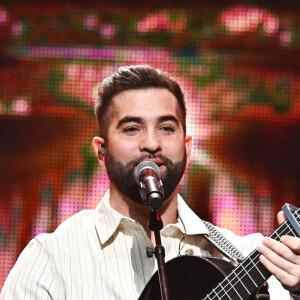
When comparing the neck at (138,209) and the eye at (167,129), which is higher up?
the eye at (167,129)

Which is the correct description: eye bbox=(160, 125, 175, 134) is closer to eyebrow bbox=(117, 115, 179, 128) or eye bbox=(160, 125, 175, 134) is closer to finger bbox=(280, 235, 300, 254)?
eyebrow bbox=(117, 115, 179, 128)

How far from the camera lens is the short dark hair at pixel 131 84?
3055 mm

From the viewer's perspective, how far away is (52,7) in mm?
4664

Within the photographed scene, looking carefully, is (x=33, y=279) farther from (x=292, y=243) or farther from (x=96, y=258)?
(x=292, y=243)

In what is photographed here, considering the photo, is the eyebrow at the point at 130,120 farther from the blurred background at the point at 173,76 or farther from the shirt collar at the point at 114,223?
the blurred background at the point at 173,76

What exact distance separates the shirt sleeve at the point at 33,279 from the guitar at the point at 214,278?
38 cm

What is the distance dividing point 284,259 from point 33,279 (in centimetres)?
100

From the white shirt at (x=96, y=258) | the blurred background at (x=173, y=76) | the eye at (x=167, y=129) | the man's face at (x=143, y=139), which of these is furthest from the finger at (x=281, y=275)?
the blurred background at (x=173, y=76)

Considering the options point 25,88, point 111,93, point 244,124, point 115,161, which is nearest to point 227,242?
point 115,161

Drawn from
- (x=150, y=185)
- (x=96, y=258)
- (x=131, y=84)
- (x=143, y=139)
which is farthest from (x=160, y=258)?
(x=131, y=84)

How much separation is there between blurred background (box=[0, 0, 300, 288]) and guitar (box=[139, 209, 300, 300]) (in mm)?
2033

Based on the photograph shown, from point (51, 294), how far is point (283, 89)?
2.64 metres

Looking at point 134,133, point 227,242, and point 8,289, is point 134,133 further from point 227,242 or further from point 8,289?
point 8,289

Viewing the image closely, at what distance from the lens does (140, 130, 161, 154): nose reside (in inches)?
111
